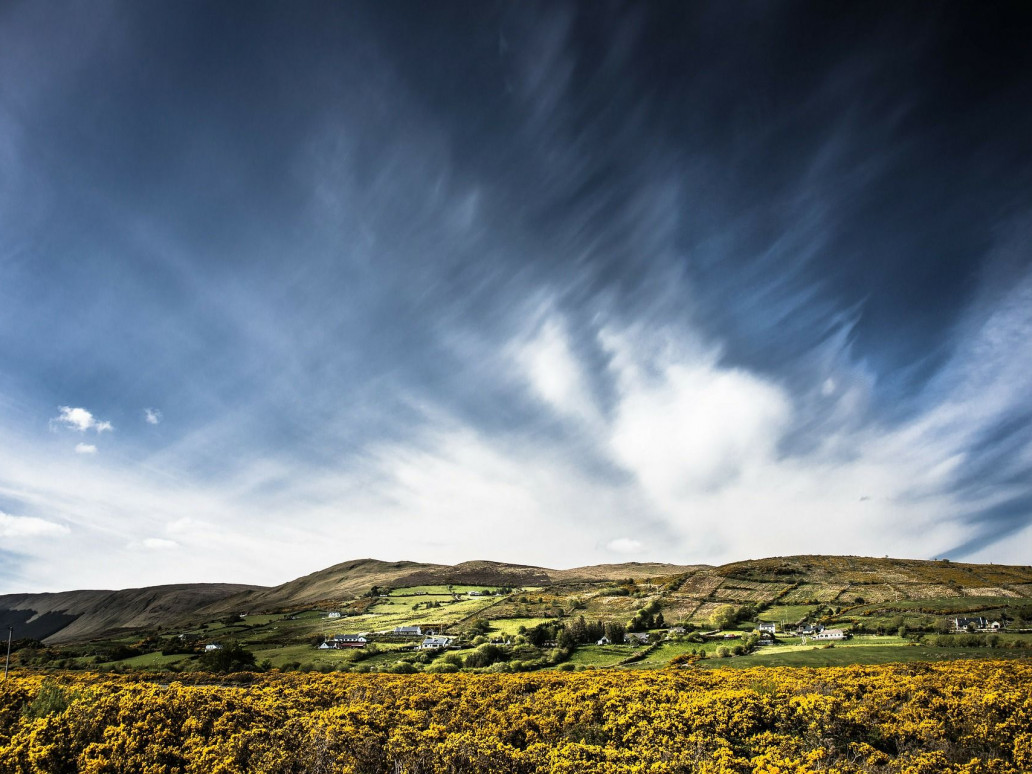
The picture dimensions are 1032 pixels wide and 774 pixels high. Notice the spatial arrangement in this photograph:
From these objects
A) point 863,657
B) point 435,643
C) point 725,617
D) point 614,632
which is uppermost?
point 725,617

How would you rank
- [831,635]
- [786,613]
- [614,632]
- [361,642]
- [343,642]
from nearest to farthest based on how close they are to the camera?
[831,635] < [614,632] < [343,642] < [361,642] < [786,613]

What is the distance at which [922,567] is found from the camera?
134500 mm

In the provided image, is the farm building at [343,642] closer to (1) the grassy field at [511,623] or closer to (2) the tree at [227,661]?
(2) the tree at [227,661]

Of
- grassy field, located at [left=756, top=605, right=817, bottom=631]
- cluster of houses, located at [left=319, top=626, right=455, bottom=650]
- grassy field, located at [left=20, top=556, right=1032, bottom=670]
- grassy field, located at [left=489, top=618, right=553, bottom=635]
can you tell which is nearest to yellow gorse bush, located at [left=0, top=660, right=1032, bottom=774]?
grassy field, located at [left=20, top=556, right=1032, bottom=670]

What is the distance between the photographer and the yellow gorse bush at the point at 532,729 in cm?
1279

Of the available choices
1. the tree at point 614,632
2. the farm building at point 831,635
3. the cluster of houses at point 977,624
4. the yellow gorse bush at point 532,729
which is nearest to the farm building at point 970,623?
the cluster of houses at point 977,624

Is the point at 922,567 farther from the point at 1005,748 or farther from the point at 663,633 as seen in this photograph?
the point at 1005,748

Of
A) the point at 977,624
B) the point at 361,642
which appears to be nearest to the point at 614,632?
the point at 361,642

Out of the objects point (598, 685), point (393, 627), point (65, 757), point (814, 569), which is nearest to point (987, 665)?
point (598, 685)

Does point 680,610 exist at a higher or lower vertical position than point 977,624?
higher

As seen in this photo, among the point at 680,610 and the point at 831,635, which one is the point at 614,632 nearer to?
the point at 680,610

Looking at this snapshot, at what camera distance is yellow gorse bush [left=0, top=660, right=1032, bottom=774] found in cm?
1279

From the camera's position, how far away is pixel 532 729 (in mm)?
17578

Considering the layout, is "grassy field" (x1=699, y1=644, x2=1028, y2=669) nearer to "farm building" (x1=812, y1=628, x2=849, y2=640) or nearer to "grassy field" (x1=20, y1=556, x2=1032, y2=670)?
"grassy field" (x1=20, y1=556, x2=1032, y2=670)
